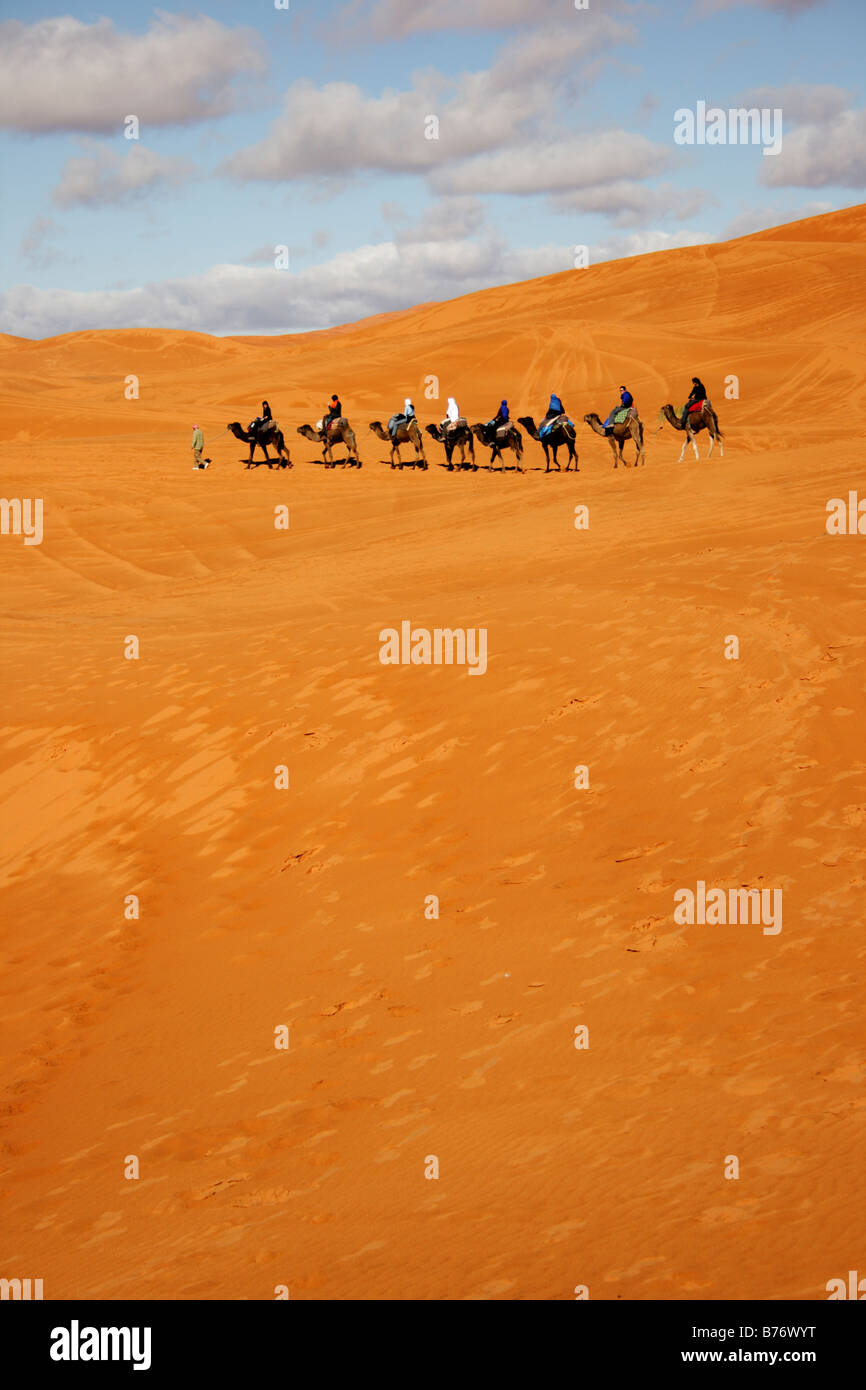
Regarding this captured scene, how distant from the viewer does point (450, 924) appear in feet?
27.4

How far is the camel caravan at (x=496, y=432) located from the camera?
2792 cm

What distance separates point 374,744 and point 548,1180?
626 centimetres

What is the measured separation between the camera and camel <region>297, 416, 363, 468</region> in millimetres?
29859

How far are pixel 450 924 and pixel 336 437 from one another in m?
23.4

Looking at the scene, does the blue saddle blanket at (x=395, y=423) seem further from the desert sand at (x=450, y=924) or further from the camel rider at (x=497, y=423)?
the desert sand at (x=450, y=924)

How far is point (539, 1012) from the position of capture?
6.96 m

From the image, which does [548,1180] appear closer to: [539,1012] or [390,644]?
[539,1012]

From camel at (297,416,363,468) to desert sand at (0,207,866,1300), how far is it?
9841 mm

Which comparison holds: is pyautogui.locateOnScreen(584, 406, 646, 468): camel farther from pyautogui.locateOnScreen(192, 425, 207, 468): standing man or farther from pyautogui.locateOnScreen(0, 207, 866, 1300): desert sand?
pyautogui.locateOnScreen(192, 425, 207, 468): standing man

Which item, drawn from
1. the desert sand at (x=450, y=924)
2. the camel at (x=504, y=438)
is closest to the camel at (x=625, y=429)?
Result: the camel at (x=504, y=438)

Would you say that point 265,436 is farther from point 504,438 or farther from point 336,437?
point 504,438

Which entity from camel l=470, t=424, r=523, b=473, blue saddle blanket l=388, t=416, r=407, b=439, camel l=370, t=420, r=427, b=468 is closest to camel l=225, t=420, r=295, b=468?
camel l=370, t=420, r=427, b=468

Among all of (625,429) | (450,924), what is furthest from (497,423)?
(450,924)

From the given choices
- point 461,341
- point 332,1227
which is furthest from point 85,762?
point 461,341
